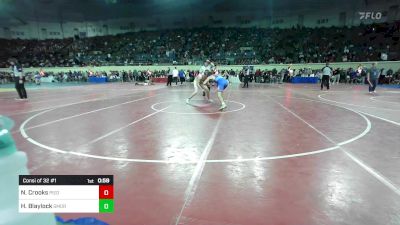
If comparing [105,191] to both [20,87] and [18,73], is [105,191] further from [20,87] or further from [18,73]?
[20,87]

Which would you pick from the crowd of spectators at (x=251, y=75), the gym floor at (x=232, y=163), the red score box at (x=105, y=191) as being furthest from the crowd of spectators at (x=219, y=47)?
the red score box at (x=105, y=191)

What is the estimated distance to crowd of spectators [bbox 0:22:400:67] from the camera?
3469 cm

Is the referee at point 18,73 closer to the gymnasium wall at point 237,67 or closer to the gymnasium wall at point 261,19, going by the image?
the gymnasium wall at point 237,67

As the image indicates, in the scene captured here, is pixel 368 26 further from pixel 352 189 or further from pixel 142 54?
pixel 352 189

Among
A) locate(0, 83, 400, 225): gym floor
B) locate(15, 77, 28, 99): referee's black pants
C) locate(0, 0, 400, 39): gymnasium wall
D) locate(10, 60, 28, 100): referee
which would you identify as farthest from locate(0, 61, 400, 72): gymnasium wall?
locate(0, 83, 400, 225): gym floor

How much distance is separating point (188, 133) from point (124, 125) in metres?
2.24

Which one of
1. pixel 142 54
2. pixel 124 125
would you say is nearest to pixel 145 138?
pixel 124 125

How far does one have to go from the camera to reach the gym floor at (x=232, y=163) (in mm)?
3584

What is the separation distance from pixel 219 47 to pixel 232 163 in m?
38.4
